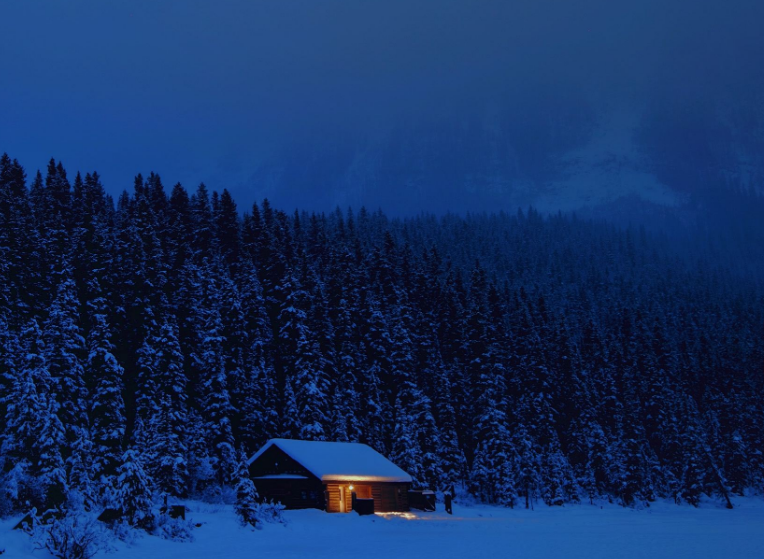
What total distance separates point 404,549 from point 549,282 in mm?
171719

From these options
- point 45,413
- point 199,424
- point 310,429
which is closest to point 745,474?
point 310,429

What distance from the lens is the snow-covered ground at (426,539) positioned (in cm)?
2673

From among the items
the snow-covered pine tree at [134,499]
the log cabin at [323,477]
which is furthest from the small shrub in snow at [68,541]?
the log cabin at [323,477]

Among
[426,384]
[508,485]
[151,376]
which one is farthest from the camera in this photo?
[426,384]

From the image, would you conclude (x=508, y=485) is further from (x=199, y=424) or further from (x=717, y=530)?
(x=199, y=424)

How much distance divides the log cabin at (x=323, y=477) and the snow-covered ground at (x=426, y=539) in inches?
114

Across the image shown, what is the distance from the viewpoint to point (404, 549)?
1202 inches

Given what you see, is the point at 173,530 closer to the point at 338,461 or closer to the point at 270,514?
the point at 270,514

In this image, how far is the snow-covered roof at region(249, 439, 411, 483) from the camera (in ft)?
162

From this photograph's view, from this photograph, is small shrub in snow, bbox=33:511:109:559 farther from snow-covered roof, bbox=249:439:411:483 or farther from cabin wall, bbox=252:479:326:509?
snow-covered roof, bbox=249:439:411:483

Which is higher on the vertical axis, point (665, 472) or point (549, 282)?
point (549, 282)

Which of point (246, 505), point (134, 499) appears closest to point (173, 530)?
point (134, 499)

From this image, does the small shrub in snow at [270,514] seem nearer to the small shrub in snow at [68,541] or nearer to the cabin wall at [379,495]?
the cabin wall at [379,495]

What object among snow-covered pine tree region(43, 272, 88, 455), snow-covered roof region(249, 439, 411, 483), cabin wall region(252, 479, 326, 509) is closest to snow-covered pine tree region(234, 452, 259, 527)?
snow-covered pine tree region(43, 272, 88, 455)
